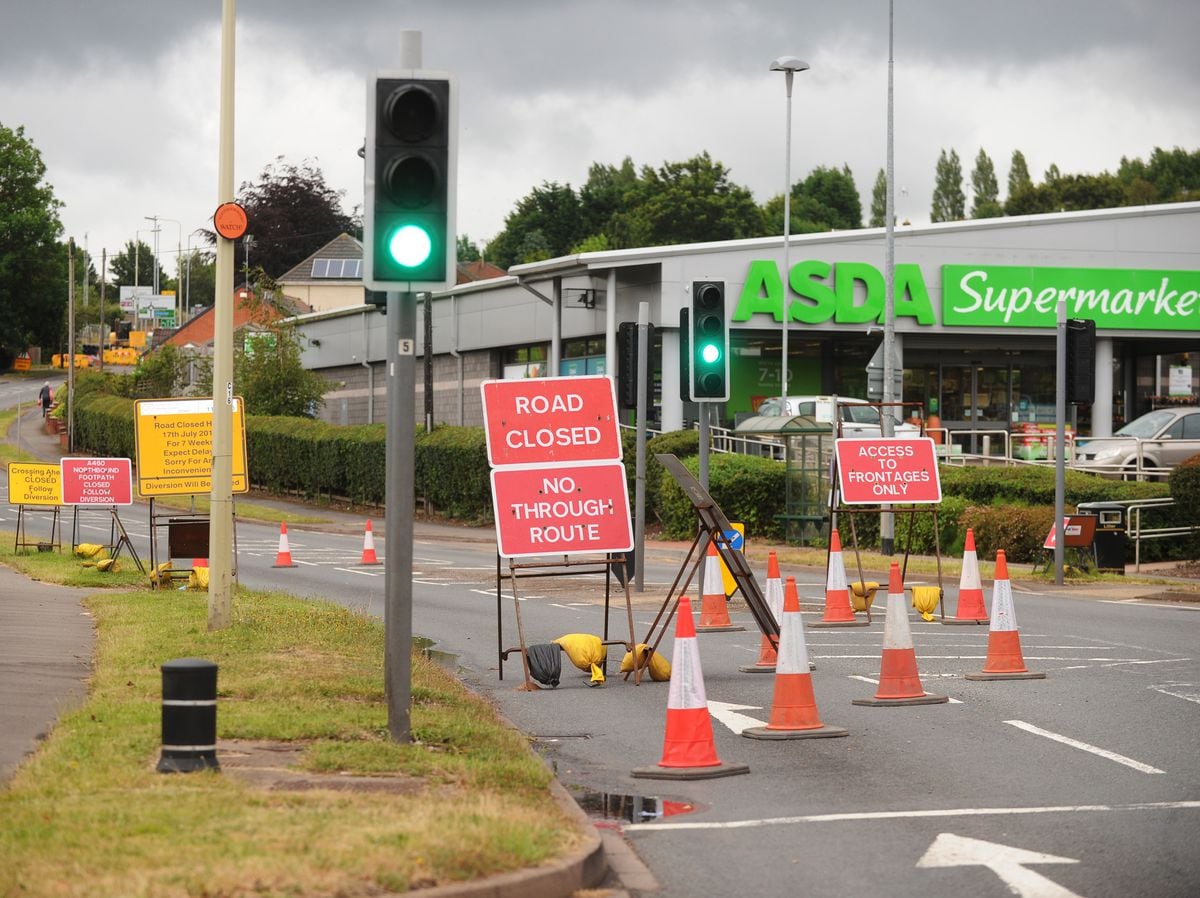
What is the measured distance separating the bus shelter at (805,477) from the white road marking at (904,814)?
905 inches

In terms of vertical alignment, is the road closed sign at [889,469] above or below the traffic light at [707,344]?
below

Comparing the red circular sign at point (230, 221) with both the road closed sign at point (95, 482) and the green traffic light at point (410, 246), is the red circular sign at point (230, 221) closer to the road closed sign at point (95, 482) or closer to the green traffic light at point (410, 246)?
the green traffic light at point (410, 246)

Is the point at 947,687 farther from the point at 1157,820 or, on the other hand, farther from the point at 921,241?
the point at 921,241

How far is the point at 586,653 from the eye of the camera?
12.8 metres

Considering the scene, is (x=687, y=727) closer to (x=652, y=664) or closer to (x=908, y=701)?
(x=908, y=701)

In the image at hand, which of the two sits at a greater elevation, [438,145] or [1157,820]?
[438,145]

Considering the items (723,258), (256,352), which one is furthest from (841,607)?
(256,352)

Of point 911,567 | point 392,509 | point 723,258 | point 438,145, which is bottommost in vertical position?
point 911,567

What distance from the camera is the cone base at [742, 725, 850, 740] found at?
400 inches

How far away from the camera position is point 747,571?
1248 centimetres

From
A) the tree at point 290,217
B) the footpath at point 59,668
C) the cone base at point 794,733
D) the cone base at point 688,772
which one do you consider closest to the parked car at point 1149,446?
the footpath at point 59,668

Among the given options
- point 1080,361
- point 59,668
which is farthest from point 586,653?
point 1080,361

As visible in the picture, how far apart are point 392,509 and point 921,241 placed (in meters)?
39.4

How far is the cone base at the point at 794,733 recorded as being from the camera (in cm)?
1017
